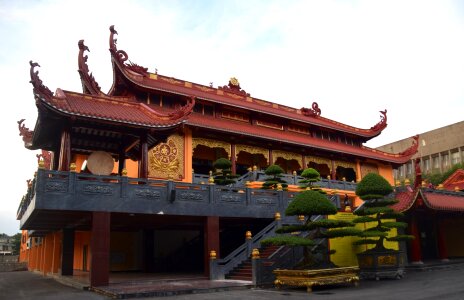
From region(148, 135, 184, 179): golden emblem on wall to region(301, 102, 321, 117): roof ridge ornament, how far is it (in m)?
13.8

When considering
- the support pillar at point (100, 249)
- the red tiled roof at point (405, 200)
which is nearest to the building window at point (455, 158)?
the red tiled roof at point (405, 200)

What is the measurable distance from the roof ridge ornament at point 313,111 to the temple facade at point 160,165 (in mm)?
113

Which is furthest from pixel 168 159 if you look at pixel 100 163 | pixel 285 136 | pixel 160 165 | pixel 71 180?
pixel 285 136

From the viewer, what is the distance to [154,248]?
23016 millimetres

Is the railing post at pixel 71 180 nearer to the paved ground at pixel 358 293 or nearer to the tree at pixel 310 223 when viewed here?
the paved ground at pixel 358 293

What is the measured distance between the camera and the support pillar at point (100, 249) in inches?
561

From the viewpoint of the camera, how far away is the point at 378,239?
18.0 metres

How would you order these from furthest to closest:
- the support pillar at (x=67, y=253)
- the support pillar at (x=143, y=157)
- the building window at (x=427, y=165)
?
the building window at (x=427, y=165) → the support pillar at (x=67, y=253) → the support pillar at (x=143, y=157)

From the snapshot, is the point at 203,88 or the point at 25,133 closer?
the point at 25,133

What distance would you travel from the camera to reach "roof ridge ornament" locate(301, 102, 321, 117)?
111 feet

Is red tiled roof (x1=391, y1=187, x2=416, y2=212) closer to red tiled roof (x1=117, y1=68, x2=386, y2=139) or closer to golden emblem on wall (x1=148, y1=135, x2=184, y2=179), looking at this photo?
red tiled roof (x1=117, y1=68, x2=386, y2=139)

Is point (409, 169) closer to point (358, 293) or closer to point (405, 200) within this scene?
point (405, 200)

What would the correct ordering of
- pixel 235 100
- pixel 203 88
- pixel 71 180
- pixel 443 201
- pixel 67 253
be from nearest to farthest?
pixel 71 180 → pixel 67 253 → pixel 443 201 → pixel 203 88 → pixel 235 100

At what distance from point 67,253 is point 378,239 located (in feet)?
47.1
